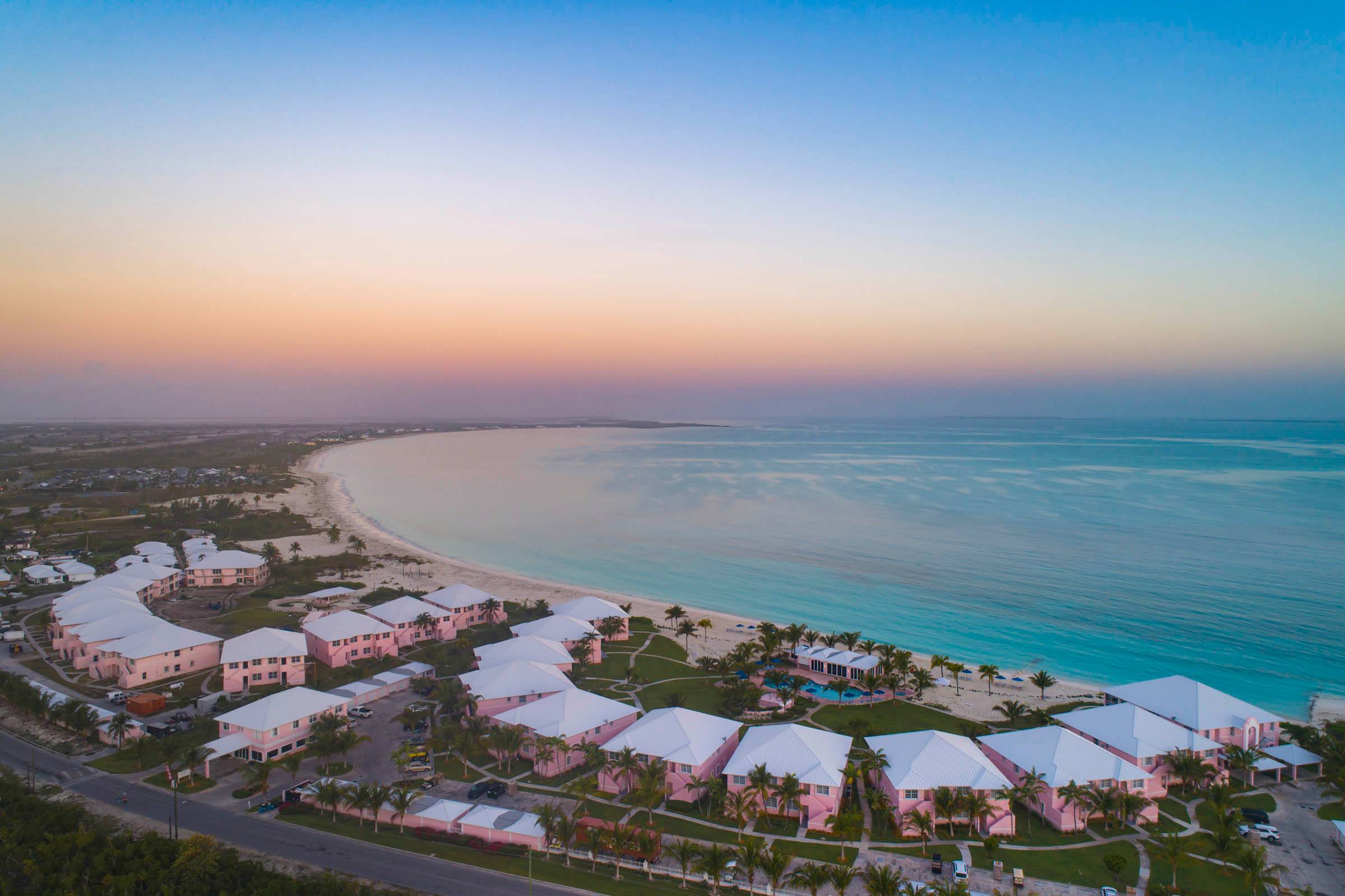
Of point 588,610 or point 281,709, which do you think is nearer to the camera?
point 281,709

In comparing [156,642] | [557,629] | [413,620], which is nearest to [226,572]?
[156,642]

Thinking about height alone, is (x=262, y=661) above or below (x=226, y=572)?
above

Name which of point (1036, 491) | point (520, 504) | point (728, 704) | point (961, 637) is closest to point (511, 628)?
point (728, 704)

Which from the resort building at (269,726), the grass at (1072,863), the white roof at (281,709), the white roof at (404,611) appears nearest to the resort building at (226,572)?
the white roof at (404,611)

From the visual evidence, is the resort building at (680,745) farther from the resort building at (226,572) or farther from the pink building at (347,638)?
the resort building at (226,572)

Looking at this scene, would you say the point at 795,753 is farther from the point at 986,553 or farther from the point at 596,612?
the point at 986,553

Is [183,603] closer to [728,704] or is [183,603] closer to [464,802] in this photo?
[464,802]
